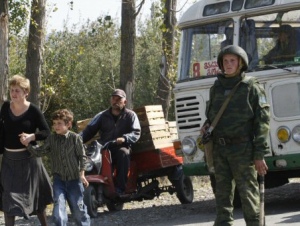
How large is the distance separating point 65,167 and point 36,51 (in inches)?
369

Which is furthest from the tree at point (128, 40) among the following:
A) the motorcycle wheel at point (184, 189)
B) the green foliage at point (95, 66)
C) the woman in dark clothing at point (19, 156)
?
the green foliage at point (95, 66)

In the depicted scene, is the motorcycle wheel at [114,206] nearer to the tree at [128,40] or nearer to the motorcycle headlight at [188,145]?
the motorcycle headlight at [188,145]

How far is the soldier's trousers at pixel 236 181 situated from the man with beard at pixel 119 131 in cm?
488

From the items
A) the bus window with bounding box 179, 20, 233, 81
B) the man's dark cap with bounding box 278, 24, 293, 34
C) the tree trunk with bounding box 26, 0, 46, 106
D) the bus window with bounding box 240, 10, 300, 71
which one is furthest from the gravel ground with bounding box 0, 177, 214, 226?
the tree trunk with bounding box 26, 0, 46, 106

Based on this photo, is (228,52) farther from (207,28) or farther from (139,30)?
(139,30)

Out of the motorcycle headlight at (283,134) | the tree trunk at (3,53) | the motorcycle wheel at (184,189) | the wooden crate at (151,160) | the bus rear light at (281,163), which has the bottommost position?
the motorcycle wheel at (184,189)

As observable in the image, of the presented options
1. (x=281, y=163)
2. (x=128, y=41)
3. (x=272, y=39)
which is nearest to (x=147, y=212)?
(x=281, y=163)

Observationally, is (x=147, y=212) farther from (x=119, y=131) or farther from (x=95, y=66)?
(x=95, y=66)

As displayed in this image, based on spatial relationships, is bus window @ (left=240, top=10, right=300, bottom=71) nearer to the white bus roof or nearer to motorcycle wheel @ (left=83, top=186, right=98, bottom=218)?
the white bus roof

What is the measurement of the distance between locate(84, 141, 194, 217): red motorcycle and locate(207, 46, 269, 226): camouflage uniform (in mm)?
4500

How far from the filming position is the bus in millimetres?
12328

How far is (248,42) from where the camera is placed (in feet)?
42.2

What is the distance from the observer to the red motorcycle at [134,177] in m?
13.4

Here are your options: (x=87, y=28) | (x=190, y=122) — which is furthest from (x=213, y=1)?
(x=87, y=28)
